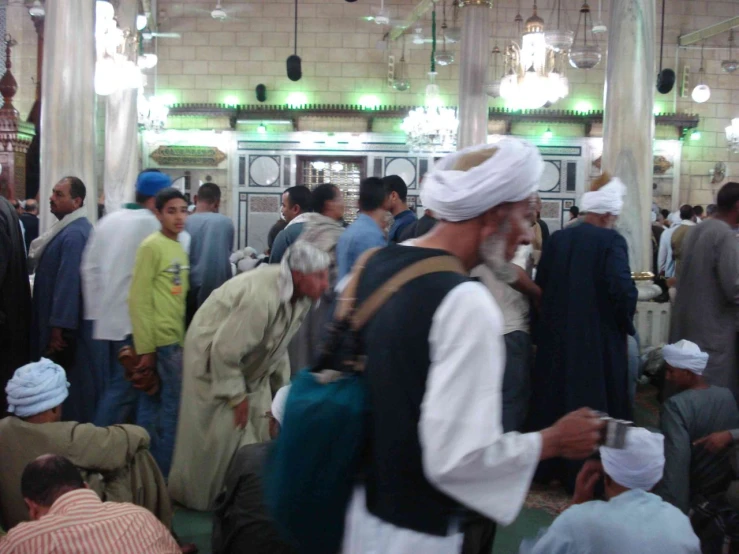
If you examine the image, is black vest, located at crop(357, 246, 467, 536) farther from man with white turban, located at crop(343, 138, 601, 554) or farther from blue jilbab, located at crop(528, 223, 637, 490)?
blue jilbab, located at crop(528, 223, 637, 490)

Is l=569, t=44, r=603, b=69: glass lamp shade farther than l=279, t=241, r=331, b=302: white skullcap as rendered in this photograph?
Yes

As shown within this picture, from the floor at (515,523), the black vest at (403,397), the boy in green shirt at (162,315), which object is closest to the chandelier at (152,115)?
the boy in green shirt at (162,315)

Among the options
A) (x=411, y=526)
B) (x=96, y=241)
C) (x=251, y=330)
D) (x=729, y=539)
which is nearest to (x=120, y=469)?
(x=251, y=330)

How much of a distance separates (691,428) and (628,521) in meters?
1.30

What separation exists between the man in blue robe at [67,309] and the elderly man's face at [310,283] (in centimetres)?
130

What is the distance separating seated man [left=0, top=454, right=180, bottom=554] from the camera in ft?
6.57

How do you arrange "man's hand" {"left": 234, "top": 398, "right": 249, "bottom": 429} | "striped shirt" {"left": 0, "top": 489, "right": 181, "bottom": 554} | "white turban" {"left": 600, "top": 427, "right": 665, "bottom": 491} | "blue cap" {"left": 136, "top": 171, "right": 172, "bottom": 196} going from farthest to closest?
1. "blue cap" {"left": 136, "top": 171, "right": 172, "bottom": 196}
2. "man's hand" {"left": 234, "top": 398, "right": 249, "bottom": 429}
3. "white turban" {"left": 600, "top": 427, "right": 665, "bottom": 491}
4. "striped shirt" {"left": 0, "top": 489, "right": 181, "bottom": 554}

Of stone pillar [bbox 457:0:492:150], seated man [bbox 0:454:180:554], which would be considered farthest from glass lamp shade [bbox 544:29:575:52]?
seated man [bbox 0:454:180:554]

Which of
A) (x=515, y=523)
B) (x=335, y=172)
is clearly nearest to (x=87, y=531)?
(x=515, y=523)

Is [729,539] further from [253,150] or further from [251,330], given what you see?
[253,150]

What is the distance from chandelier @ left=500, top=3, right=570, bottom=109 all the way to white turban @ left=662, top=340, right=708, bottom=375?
6627mm

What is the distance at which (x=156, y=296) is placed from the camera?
360 cm

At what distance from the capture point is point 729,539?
267 centimetres

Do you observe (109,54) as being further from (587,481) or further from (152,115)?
(587,481)
